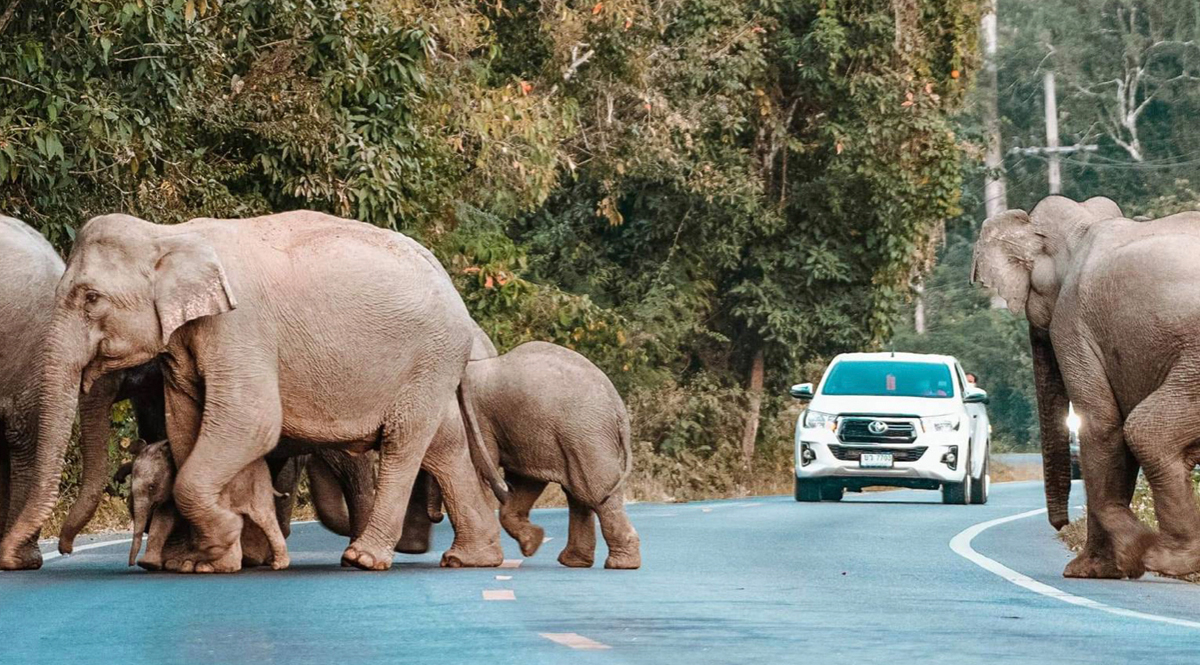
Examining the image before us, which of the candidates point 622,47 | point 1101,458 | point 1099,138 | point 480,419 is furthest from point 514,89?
point 1099,138

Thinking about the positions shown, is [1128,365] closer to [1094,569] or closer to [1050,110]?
[1094,569]

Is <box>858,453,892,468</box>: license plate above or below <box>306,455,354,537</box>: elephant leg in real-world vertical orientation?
below

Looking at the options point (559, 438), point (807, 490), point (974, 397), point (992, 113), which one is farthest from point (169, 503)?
point (992, 113)

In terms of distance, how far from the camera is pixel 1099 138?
67.5m

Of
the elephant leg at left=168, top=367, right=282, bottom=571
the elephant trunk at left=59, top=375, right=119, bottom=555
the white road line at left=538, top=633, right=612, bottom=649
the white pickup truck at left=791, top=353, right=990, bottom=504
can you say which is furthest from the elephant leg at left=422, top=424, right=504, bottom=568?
the white pickup truck at left=791, top=353, right=990, bottom=504

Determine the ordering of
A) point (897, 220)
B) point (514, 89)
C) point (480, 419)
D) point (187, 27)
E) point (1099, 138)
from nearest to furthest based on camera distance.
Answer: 1. point (480, 419)
2. point (187, 27)
3. point (514, 89)
4. point (897, 220)
5. point (1099, 138)

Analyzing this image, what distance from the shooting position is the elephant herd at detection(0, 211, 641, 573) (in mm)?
14844

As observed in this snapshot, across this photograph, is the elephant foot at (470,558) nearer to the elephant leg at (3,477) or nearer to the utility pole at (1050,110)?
the elephant leg at (3,477)

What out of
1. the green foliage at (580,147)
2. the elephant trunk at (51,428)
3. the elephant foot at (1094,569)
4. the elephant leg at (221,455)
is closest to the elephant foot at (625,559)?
the elephant leg at (221,455)

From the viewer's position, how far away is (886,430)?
2973 centimetres

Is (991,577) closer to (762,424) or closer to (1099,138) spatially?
(762,424)

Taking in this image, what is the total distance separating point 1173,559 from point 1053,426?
6.41ft

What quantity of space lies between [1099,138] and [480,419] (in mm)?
53073

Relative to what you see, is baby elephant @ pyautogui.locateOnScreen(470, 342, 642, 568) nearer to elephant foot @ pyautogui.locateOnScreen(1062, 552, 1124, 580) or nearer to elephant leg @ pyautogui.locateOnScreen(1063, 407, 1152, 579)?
elephant foot @ pyautogui.locateOnScreen(1062, 552, 1124, 580)
